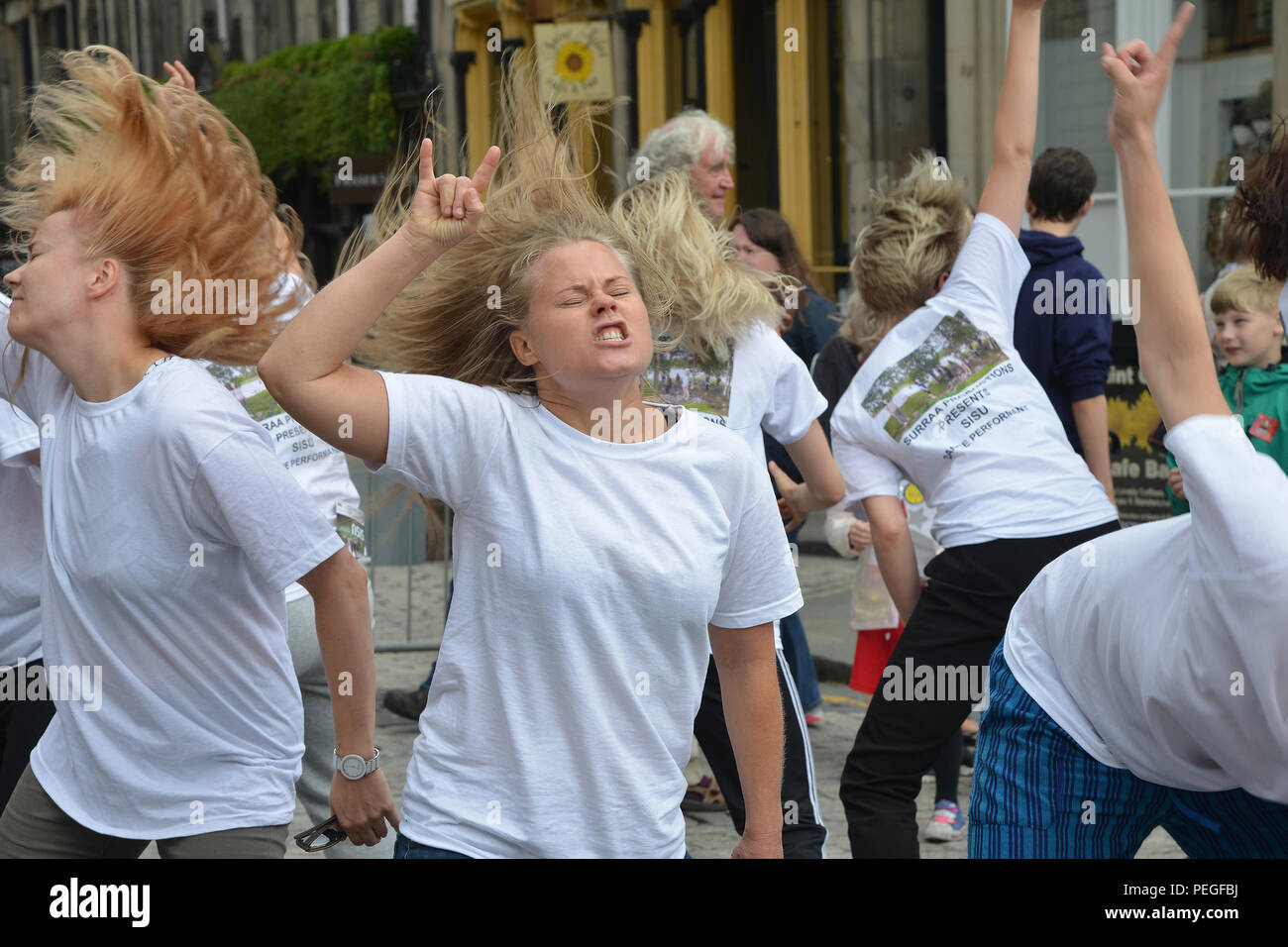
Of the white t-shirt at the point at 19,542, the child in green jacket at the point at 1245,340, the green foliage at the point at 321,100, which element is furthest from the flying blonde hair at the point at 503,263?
the green foliage at the point at 321,100

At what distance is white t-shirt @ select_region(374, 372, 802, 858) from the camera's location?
95.3 inches

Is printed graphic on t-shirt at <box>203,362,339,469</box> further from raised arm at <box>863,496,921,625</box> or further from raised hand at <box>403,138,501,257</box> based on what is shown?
raised hand at <box>403,138,501,257</box>

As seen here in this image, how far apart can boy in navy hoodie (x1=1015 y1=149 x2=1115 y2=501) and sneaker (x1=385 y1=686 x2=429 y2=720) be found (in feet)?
9.84

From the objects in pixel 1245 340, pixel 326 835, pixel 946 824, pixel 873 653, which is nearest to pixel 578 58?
pixel 873 653

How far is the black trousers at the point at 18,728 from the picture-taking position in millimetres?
3275

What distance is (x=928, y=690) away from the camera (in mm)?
3762

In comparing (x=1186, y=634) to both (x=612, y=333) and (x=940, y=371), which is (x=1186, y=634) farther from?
(x=940, y=371)

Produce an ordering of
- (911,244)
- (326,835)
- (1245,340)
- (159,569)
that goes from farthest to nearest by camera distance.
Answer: (1245,340), (911,244), (326,835), (159,569)

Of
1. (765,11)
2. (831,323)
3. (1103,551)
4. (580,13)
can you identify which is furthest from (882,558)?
(580,13)

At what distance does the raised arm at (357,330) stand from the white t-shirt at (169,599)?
0.32 meters

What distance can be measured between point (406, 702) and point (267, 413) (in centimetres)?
302

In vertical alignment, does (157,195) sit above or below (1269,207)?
above

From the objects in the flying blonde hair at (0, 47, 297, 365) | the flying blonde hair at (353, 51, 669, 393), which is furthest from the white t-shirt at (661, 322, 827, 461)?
the flying blonde hair at (0, 47, 297, 365)

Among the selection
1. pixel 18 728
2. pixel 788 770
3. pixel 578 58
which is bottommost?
pixel 788 770
